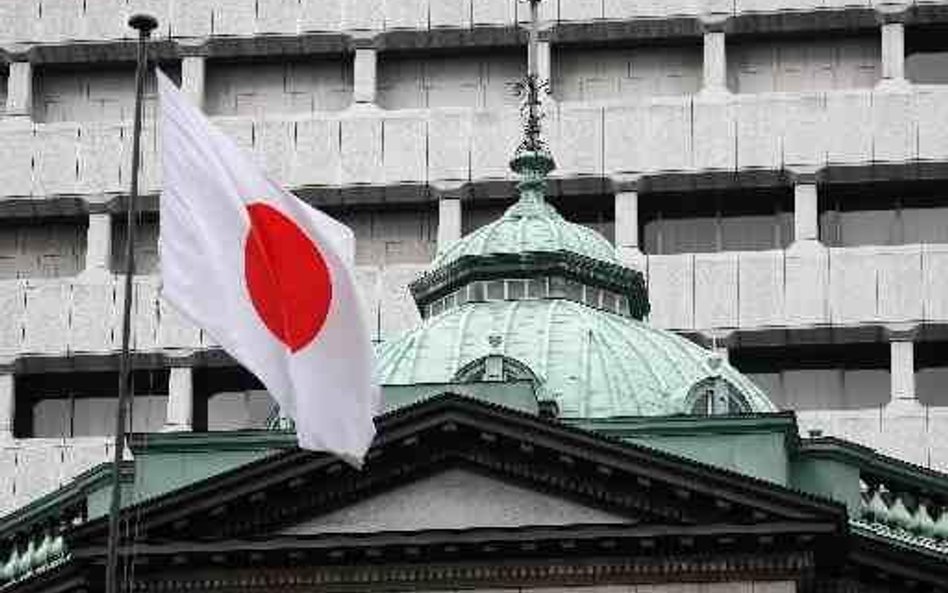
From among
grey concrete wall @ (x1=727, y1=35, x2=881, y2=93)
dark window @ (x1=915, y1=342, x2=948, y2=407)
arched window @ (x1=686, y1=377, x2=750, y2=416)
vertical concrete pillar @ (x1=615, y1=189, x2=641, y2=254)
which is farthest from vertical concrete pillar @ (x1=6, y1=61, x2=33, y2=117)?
arched window @ (x1=686, y1=377, x2=750, y2=416)

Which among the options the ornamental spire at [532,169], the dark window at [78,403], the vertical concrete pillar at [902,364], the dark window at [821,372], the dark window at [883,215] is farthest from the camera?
the dark window at [78,403]

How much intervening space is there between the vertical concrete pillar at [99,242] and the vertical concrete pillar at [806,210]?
672 inches

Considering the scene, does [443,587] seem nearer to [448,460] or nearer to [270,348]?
[448,460]

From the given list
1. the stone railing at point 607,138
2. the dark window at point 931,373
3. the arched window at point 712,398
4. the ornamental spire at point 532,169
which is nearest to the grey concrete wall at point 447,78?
the stone railing at point 607,138

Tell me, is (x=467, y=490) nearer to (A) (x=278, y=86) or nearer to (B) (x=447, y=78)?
(B) (x=447, y=78)

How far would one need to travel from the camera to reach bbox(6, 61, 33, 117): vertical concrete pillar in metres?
90.7

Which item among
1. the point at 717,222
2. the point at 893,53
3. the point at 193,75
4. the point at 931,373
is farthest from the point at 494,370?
the point at 193,75

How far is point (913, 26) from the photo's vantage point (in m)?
88.9

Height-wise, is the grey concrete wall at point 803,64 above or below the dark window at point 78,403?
above

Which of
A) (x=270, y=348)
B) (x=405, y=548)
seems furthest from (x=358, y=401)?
(x=405, y=548)

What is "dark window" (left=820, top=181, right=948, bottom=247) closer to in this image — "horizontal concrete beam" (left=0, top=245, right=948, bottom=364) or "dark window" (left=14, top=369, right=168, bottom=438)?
"horizontal concrete beam" (left=0, top=245, right=948, bottom=364)

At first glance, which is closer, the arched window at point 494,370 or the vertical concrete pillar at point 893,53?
the arched window at point 494,370

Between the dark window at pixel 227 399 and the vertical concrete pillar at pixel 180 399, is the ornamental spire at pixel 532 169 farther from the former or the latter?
the dark window at pixel 227 399

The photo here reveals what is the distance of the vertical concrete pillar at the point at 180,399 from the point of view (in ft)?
288
